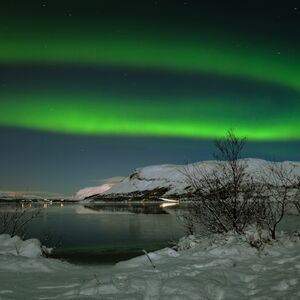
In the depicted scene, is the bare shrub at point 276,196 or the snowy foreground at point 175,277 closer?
the snowy foreground at point 175,277

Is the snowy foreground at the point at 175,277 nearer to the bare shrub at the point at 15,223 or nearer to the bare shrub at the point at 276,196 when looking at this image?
the bare shrub at the point at 276,196

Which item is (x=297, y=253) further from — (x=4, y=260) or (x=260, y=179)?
(x=260, y=179)

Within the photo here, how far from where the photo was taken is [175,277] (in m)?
9.27

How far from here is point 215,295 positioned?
789 centimetres

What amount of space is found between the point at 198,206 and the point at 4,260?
41.9ft

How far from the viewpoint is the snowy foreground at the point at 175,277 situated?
782 centimetres

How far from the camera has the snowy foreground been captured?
308 inches

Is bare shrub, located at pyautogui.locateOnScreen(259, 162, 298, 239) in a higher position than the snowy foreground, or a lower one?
higher

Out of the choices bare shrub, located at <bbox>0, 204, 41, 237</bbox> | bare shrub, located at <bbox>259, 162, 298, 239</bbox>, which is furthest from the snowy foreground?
bare shrub, located at <bbox>0, 204, 41, 237</bbox>

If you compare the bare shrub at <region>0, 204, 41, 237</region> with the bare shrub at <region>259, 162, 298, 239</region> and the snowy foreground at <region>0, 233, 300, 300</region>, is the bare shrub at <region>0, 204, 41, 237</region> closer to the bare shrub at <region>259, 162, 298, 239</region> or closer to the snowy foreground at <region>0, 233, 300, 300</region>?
the snowy foreground at <region>0, 233, 300, 300</region>

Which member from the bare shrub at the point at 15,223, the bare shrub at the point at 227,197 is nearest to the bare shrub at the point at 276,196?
the bare shrub at the point at 227,197

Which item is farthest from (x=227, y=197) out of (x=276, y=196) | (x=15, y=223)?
(x=15, y=223)

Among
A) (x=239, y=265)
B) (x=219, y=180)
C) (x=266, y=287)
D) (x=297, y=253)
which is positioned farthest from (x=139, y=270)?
(x=219, y=180)

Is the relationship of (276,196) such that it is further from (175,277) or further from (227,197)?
(175,277)
